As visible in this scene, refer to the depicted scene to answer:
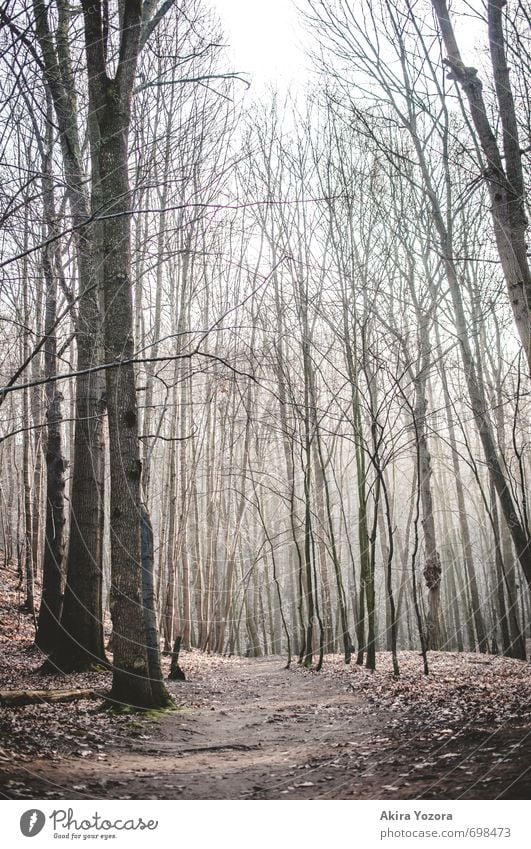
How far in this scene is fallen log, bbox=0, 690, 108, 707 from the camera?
3529 millimetres

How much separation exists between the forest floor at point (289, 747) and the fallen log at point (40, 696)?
111mm

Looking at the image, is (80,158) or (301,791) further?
(80,158)

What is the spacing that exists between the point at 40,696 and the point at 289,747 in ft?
6.46

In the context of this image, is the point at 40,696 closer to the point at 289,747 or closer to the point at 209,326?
the point at 289,747

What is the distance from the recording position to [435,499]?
17297 millimetres

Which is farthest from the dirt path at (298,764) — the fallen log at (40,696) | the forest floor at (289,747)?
the fallen log at (40,696)

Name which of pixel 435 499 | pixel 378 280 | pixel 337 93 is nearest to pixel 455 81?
pixel 337 93

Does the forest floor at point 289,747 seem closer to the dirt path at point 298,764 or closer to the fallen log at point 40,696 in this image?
the dirt path at point 298,764

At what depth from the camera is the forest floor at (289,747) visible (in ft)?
6.50

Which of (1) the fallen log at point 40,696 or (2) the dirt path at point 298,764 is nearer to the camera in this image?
(2) the dirt path at point 298,764

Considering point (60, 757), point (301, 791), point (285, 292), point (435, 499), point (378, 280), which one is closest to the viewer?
point (301, 791)
